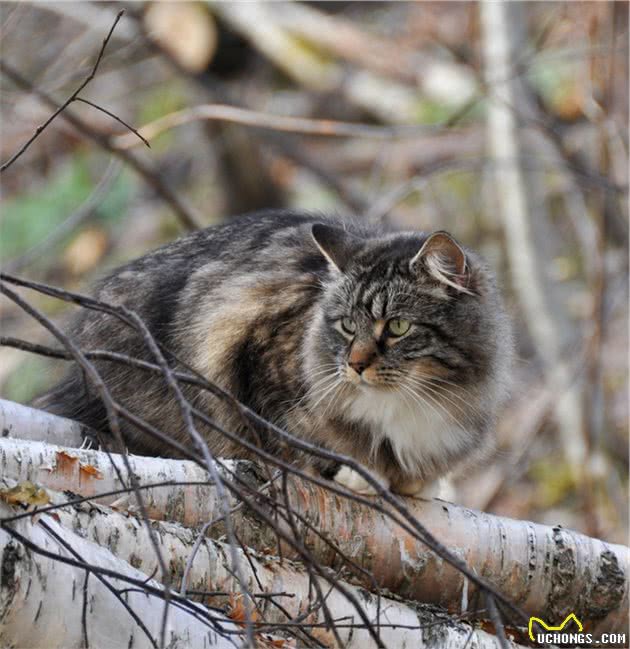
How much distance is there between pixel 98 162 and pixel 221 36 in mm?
2059

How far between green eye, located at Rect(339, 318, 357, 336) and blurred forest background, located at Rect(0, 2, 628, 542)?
2207 mm

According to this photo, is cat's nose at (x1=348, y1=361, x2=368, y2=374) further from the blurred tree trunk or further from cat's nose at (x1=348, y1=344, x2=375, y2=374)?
the blurred tree trunk

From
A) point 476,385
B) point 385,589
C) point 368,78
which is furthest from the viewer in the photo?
point 368,78

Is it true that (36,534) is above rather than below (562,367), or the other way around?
above

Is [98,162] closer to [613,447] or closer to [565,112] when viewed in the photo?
[565,112]

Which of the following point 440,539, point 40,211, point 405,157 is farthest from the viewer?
point 405,157

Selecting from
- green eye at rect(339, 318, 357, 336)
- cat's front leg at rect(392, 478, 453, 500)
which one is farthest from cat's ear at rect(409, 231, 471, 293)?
cat's front leg at rect(392, 478, 453, 500)

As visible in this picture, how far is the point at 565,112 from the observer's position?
9.94 metres

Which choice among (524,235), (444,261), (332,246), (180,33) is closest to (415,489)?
(444,261)

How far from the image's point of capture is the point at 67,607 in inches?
81.7

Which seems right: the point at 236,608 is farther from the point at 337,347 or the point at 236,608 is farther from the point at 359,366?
the point at 337,347

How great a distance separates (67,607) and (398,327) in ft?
6.60

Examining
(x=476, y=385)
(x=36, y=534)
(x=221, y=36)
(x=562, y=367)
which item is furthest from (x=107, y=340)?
(x=221, y=36)

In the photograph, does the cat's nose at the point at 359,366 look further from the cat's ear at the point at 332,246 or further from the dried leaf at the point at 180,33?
the dried leaf at the point at 180,33
